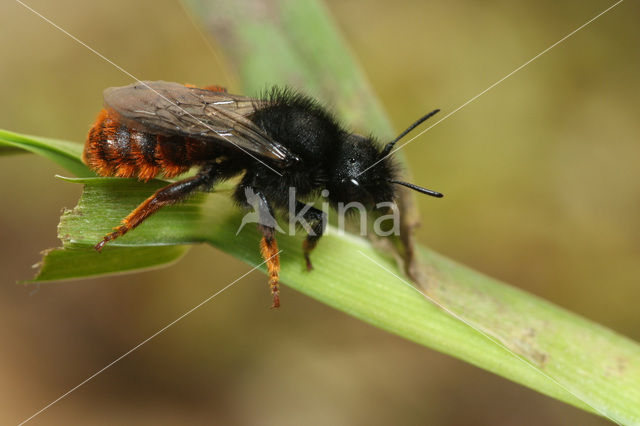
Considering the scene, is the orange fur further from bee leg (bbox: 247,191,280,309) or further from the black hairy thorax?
the black hairy thorax

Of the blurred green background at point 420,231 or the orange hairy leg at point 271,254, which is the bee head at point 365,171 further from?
the blurred green background at point 420,231

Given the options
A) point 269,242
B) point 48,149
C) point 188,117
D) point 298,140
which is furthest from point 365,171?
point 48,149

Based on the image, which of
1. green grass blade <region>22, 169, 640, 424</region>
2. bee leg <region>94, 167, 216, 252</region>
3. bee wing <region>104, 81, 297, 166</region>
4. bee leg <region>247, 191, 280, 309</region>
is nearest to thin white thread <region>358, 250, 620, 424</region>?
green grass blade <region>22, 169, 640, 424</region>

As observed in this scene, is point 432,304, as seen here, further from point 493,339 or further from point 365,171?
point 365,171

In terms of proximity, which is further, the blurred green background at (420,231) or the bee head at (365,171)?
the blurred green background at (420,231)

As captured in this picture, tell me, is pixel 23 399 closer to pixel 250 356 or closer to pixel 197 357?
pixel 197 357

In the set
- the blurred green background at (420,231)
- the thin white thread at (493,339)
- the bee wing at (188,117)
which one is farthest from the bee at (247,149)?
the blurred green background at (420,231)
